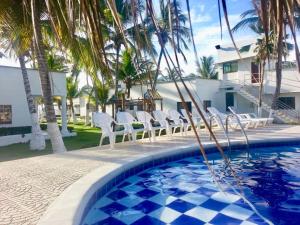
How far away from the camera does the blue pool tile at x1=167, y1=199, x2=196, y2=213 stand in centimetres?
535

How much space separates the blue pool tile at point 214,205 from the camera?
208 inches

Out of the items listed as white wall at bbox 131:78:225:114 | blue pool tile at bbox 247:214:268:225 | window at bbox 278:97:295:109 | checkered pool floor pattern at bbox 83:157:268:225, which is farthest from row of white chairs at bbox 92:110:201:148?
window at bbox 278:97:295:109

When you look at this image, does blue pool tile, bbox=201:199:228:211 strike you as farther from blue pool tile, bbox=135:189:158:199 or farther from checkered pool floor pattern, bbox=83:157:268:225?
blue pool tile, bbox=135:189:158:199

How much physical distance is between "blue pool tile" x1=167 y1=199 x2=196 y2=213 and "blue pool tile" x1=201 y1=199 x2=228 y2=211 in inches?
9.0

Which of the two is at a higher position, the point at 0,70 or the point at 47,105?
the point at 0,70

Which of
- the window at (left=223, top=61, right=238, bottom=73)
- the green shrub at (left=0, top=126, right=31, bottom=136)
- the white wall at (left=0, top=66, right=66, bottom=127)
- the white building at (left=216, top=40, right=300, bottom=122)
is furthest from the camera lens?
the window at (left=223, top=61, right=238, bottom=73)

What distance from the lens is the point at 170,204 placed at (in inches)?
221

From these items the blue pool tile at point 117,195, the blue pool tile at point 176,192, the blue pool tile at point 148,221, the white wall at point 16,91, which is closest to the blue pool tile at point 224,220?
the blue pool tile at point 148,221

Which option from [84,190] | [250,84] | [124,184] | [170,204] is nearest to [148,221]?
[170,204]

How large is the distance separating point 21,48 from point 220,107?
2047 cm

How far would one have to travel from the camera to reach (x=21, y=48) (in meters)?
10.9

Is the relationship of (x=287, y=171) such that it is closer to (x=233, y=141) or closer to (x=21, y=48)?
(x=233, y=141)

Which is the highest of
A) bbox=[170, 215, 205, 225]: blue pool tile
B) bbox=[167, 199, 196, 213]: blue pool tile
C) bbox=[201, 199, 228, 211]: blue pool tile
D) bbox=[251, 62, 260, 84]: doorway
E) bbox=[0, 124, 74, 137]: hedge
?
bbox=[251, 62, 260, 84]: doorway

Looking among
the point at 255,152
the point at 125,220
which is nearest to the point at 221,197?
the point at 125,220
